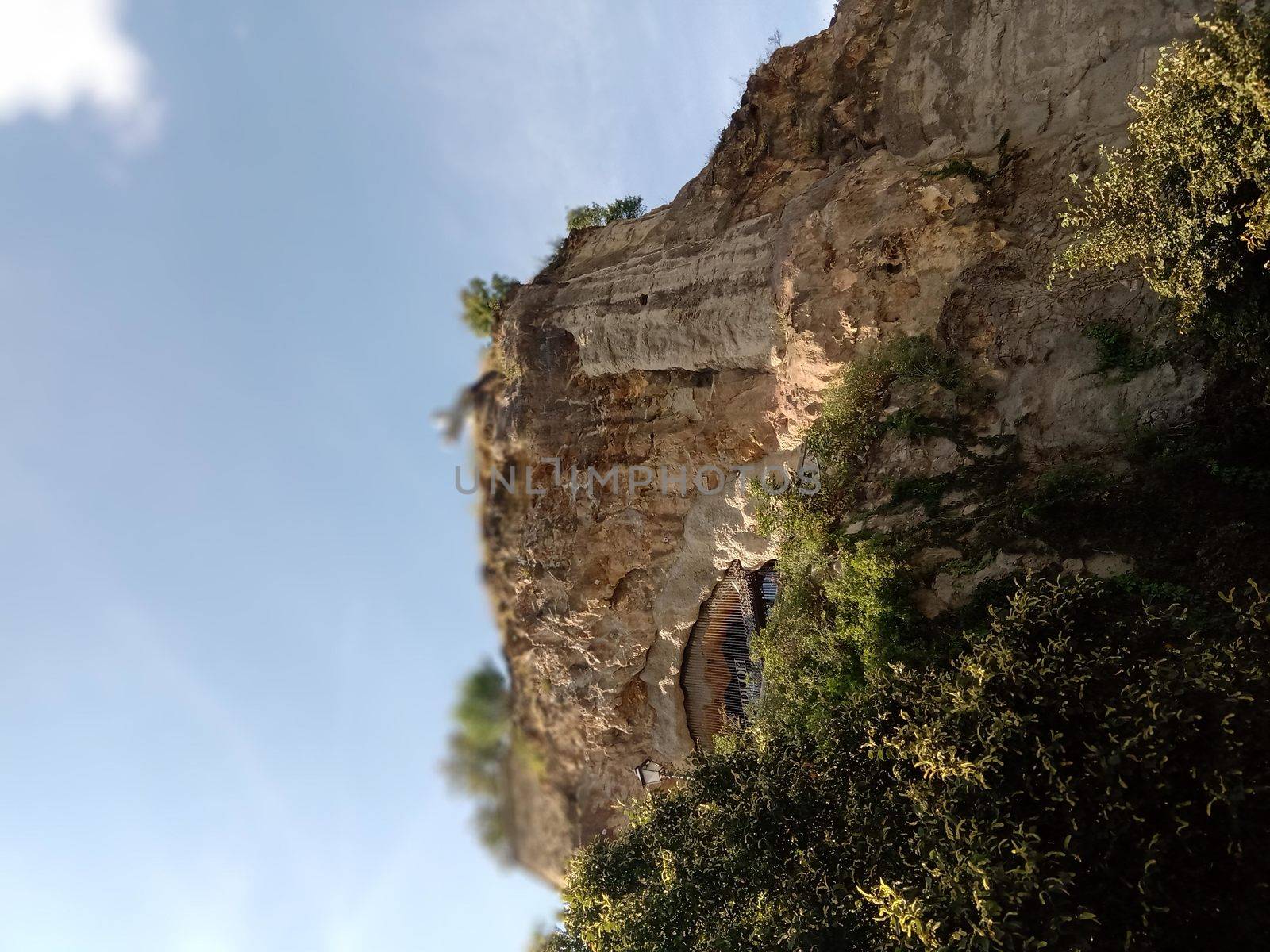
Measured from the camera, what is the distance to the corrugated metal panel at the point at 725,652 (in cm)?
1343

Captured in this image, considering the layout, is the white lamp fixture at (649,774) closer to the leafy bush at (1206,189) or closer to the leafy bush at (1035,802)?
the leafy bush at (1035,802)

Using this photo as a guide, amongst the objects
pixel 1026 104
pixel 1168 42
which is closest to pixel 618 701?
pixel 1026 104

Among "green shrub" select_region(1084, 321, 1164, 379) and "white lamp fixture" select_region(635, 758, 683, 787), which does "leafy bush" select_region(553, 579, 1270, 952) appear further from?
"white lamp fixture" select_region(635, 758, 683, 787)

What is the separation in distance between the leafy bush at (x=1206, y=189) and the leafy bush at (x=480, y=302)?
44.4ft

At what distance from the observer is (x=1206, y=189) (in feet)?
23.1

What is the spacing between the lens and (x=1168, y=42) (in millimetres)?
9133

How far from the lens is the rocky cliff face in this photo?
980 cm

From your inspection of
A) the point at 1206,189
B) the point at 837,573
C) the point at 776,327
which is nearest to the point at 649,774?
the point at 837,573

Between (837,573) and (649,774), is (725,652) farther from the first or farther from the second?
(837,573)

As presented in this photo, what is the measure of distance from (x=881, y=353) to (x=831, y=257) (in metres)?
1.41

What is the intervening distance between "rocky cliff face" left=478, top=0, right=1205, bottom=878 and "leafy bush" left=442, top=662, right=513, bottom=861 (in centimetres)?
111

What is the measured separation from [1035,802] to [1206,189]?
517cm

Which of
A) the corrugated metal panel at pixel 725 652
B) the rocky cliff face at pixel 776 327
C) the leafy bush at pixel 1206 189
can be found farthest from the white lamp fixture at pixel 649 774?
the leafy bush at pixel 1206 189

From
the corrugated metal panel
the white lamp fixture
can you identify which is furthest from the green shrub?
the white lamp fixture
